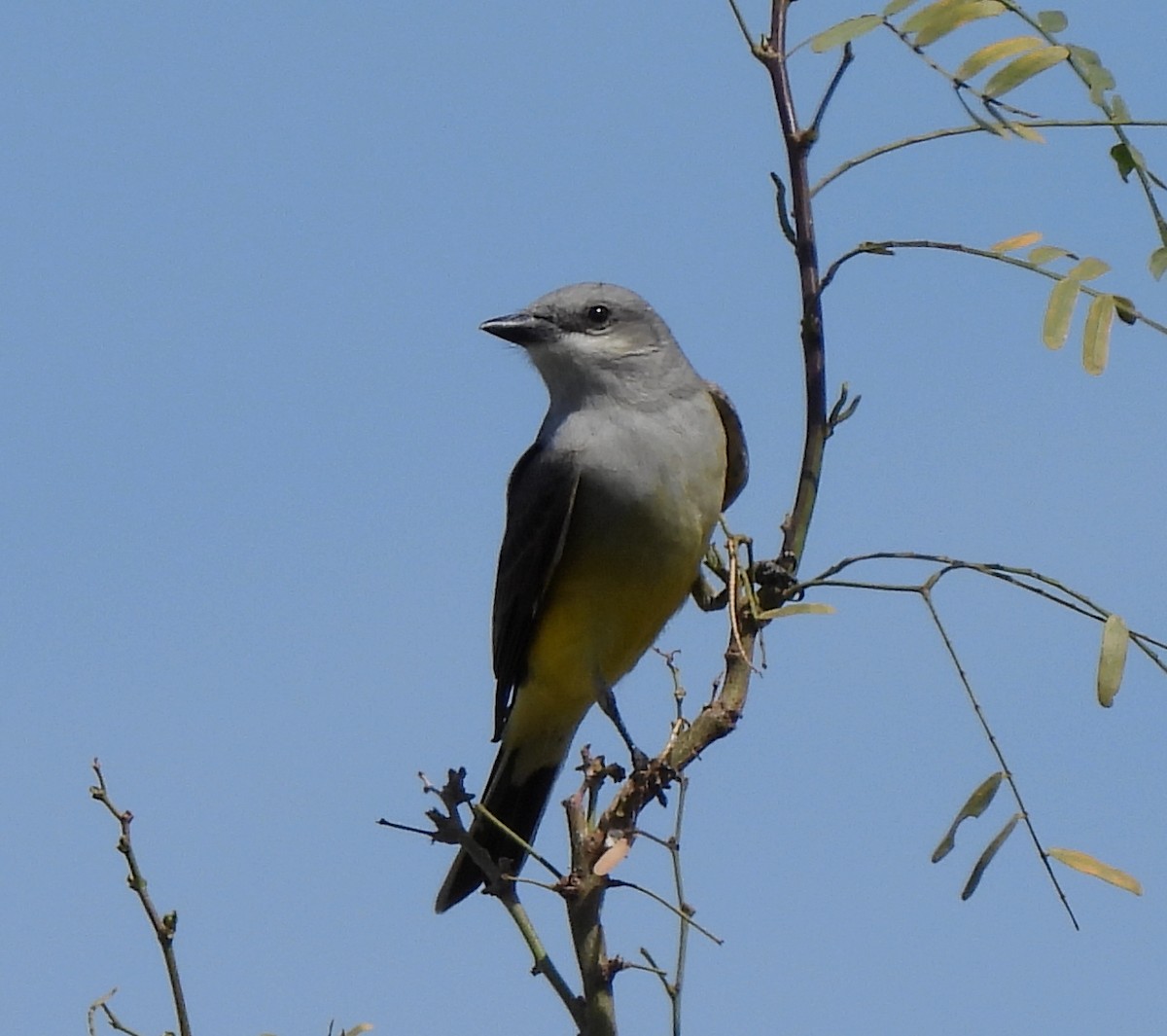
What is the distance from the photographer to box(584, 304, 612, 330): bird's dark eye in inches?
272

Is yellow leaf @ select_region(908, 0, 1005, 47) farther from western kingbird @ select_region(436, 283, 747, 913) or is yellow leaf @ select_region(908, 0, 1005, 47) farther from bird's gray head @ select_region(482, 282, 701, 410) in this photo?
bird's gray head @ select_region(482, 282, 701, 410)

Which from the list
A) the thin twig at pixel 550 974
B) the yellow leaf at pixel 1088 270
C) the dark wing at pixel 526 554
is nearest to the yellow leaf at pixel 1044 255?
the yellow leaf at pixel 1088 270

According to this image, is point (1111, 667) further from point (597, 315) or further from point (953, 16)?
point (597, 315)

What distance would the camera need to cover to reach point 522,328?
6742 mm

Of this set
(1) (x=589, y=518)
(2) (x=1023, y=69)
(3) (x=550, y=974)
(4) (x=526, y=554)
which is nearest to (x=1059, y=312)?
(2) (x=1023, y=69)

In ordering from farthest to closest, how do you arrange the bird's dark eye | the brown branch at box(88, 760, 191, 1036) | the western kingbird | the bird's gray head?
the bird's dark eye < the bird's gray head < the western kingbird < the brown branch at box(88, 760, 191, 1036)

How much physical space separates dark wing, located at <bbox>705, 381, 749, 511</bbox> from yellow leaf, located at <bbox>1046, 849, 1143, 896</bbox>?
352 cm

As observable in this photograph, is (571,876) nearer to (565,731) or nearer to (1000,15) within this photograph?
(1000,15)

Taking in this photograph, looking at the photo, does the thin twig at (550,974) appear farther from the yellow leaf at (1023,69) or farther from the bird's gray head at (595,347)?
the bird's gray head at (595,347)

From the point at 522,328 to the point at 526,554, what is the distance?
0.85 m

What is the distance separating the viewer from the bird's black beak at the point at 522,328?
672cm

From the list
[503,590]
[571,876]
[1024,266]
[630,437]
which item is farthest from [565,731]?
[1024,266]

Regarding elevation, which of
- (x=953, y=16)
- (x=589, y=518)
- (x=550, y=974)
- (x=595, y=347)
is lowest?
(x=550, y=974)

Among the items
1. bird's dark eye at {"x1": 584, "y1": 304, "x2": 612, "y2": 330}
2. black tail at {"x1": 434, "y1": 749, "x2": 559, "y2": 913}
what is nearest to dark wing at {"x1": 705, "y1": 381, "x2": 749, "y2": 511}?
bird's dark eye at {"x1": 584, "y1": 304, "x2": 612, "y2": 330}
